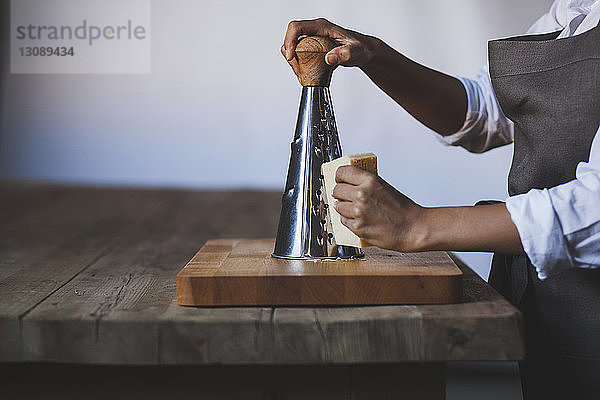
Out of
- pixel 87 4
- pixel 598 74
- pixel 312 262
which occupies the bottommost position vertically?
pixel 312 262

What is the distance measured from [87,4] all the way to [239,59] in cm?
56

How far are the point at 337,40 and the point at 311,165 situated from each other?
0.17 m

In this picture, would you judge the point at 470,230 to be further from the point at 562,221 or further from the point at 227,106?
the point at 227,106

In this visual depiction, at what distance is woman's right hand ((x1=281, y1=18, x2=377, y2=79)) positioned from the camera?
0.83 m

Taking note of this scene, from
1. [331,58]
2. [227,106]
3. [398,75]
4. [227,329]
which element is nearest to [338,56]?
[331,58]

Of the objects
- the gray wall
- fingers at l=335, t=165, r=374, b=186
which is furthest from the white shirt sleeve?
the gray wall

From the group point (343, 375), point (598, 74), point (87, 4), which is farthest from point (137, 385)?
point (87, 4)

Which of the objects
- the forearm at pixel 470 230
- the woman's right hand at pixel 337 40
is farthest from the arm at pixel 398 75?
the forearm at pixel 470 230

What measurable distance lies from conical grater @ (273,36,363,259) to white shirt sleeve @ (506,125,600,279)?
217 mm

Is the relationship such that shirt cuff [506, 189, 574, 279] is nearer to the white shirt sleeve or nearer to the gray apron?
the white shirt sleeve

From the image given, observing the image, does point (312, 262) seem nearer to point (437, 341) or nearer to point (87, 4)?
point (437, 341)

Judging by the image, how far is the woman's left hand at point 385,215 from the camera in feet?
2.29

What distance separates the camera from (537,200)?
2.19 feet

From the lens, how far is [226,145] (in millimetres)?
2600
